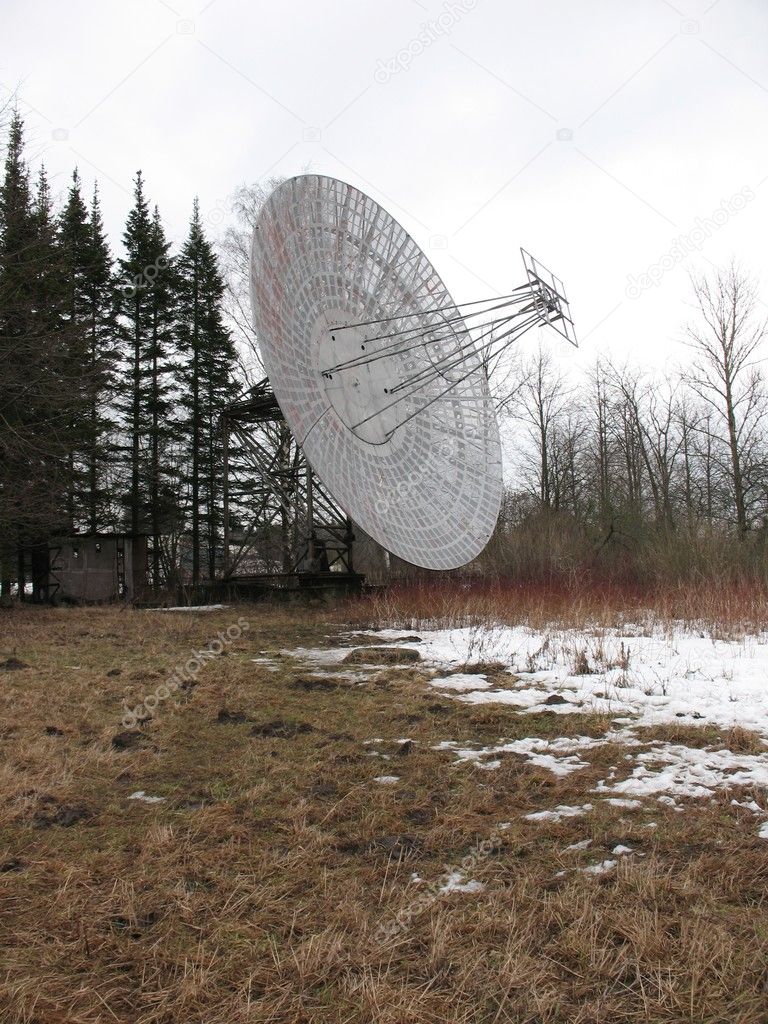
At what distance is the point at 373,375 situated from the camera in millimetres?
13469

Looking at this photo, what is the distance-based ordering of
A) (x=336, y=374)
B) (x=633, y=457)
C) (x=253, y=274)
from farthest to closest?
1. (x=633, y=457)
2. (x=336, y=374)
3. (x=253, y=274)

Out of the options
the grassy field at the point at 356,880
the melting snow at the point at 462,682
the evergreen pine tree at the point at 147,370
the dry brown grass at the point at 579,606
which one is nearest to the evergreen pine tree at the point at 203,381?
the evergreen pine tree at the point at 147,370

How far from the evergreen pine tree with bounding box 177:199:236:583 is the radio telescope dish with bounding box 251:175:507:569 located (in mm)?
15327

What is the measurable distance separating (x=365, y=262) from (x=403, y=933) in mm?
12626

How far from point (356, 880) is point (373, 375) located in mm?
11195

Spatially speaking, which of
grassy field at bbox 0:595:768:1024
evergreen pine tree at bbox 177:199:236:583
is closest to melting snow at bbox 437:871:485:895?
grassy field at bbox 0:595:768:1024

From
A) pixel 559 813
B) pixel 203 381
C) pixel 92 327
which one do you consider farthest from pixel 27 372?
pixel 203 381

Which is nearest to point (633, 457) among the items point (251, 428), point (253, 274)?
point (251, 428)

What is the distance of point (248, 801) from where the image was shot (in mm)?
3912

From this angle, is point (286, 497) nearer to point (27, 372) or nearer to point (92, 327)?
point (27, 372)

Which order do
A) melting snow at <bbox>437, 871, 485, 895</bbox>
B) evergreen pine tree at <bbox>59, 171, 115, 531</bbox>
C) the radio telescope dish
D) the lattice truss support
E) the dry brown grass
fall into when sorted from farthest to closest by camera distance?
evergreen pine tree at <bbox>59, 171, 115, 531</bbox>
the lattice truss support
the radio telescope dish
the dry brown grass
melting snow at <bbox>437, 871, 485, 895</bbox>

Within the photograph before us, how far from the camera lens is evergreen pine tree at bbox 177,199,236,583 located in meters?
29.0

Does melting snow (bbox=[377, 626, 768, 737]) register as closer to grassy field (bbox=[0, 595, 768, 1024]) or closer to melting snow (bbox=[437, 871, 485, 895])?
grassy field (bbox=[0, 595, 768, 1024])

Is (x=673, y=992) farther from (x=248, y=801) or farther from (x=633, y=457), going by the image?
(x=633, y=457)
